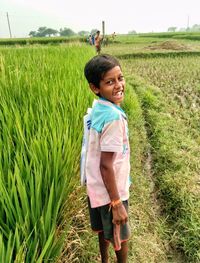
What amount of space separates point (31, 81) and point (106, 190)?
64.4 inches

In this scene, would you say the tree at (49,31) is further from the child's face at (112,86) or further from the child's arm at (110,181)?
the child's arm at (110,181)

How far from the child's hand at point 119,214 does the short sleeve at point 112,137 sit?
0.88 ft

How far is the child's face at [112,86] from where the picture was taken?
1203mm

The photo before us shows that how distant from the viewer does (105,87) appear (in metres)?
1.22

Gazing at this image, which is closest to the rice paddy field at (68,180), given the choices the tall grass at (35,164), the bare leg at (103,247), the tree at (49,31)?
the tall grass at (35,164)

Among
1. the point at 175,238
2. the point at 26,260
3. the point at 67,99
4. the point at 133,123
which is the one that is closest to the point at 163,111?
the point at 133,123

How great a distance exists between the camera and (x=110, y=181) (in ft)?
4.06

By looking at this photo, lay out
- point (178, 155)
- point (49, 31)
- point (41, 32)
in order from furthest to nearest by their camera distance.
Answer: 1. point (41, 32)
2. point (49, 31)
3. point (178, 155)

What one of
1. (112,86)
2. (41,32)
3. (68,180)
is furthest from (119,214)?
(41,32)

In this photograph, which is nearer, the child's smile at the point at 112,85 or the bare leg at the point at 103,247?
the child's smile at the point at 112,85

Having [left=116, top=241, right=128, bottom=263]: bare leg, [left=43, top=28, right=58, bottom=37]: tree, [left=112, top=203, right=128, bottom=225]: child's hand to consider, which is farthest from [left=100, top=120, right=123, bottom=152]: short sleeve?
[left=43, top=28, right=58, bottom=37]: tree

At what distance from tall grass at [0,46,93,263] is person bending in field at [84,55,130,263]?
207mm

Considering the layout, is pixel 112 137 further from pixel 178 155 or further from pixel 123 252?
pixel 178 155

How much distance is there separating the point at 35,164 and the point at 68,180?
29 centimetres
